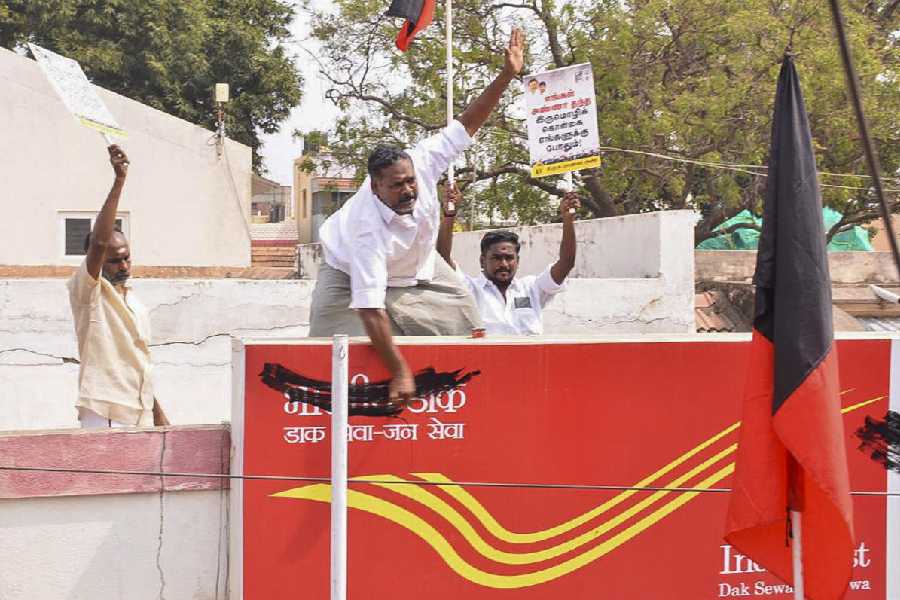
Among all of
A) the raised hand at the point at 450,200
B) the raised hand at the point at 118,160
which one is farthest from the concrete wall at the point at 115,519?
the raised hand at the point at 450,200

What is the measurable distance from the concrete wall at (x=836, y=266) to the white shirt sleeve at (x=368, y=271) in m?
13.7

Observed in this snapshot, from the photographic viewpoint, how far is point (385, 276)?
4262 millimetres

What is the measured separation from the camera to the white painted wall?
421 cm

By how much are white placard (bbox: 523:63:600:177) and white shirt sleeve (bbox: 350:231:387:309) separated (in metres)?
2.68

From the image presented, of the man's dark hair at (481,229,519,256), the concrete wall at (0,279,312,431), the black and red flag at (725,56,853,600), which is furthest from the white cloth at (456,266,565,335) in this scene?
the concrete wall at (0,279,312,431)

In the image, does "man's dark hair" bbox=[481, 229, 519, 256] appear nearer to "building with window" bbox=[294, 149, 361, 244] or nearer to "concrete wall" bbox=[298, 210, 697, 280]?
"concrete wall" bbox=[298, 210, 697, 280]

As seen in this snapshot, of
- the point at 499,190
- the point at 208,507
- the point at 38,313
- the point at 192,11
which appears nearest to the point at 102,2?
the point at 192,11

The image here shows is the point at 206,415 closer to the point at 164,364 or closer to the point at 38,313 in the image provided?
the point at 164,364

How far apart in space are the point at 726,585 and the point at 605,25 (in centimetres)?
1399

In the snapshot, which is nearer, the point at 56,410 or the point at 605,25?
the point at 56,410

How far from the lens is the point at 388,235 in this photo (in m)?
4.37

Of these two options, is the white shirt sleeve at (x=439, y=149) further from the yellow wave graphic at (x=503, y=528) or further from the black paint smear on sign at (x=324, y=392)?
the yellow wave graphic at (x=503, y=528)

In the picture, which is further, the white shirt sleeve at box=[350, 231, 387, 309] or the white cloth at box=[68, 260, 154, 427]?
the white cloth at box=[68, 260, 154, 427]

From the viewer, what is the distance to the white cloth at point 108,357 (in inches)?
190
